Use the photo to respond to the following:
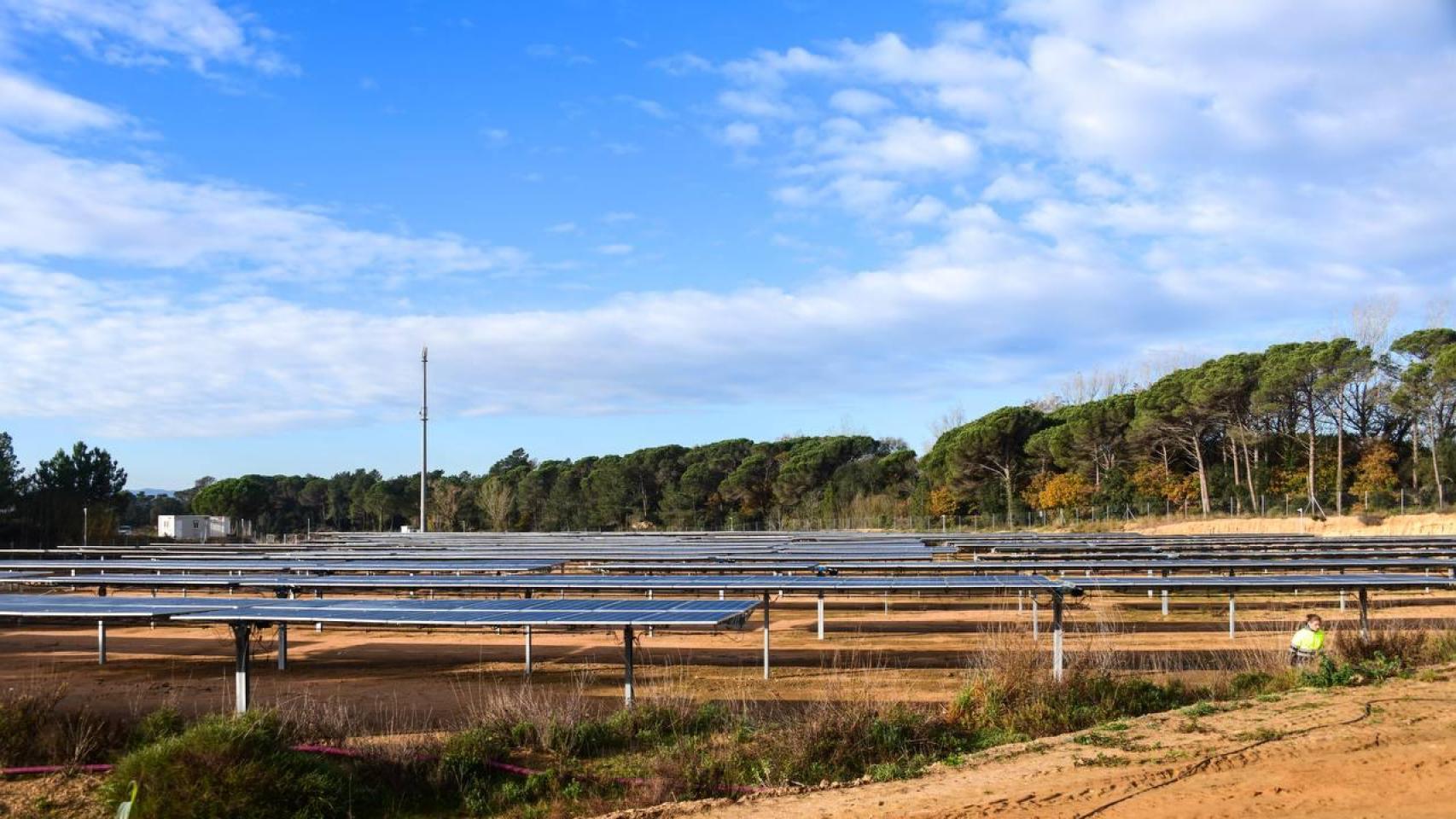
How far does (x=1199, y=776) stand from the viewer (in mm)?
8633

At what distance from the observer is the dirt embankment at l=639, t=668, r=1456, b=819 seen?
25.8 ft

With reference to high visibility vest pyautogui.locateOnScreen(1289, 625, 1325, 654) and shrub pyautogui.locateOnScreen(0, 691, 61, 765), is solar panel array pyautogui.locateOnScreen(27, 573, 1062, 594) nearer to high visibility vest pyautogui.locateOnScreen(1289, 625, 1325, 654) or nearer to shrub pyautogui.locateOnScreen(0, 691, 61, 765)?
high visibility vest pyautogui.locateOnScreen(1289, 625, 1325, 654)

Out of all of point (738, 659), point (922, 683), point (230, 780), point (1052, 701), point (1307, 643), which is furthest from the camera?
point (738, 659)

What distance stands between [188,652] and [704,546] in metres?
17.8

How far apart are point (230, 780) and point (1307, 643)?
1219 cm

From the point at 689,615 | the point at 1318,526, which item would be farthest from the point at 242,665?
the point at 1318,526

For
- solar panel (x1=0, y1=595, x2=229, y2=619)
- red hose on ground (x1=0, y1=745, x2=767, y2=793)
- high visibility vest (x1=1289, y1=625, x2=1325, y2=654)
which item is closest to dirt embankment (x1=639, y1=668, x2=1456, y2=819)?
red hose on ground (x1=0, y1=745, x2=767, y2=793)

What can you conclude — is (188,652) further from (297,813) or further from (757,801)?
(757,801)

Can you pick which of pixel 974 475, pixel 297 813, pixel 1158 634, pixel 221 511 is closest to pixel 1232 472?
pixel 974 475

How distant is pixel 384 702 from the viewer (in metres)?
14.2

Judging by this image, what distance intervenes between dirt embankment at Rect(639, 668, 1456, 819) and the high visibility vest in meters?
2.57

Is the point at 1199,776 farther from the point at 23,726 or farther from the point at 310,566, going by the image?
the point at 310,566

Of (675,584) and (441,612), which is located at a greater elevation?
(441,612)

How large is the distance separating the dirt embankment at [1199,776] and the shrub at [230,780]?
105 inches
